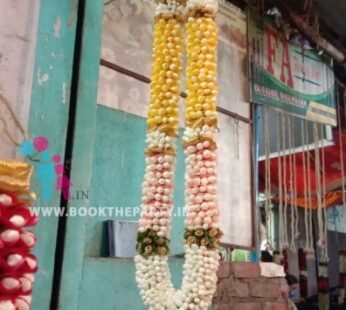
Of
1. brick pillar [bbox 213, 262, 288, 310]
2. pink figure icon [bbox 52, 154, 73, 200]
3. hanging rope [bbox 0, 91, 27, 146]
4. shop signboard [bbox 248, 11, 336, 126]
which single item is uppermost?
shop signboard [bbox 248, 11, 336, 126]

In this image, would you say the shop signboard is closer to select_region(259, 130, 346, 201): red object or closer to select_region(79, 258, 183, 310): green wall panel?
select_region(259, 130, 346, 201): red object

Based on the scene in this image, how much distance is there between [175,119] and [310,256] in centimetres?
463

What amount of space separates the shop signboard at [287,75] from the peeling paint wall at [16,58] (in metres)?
1.46

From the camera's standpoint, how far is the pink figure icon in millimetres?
1609

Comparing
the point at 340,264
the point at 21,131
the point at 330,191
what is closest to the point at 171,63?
the point at 21,131

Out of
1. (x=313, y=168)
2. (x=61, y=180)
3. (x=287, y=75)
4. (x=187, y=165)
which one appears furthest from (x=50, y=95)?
(x=313, y=168)

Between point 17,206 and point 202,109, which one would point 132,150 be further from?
point 17,206

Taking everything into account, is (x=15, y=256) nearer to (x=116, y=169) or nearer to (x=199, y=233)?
(x=199, y=233)

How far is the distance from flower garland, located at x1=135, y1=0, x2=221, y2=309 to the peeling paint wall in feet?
1.57

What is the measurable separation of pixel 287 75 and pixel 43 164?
194 cm

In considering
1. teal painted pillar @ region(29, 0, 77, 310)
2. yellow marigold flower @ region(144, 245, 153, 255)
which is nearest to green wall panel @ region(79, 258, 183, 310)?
teal painted pillar @ region(29, 0, 77, 310)

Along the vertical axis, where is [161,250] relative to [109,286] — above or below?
above

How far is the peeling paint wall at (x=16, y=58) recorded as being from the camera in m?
1.54

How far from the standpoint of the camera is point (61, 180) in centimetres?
161
